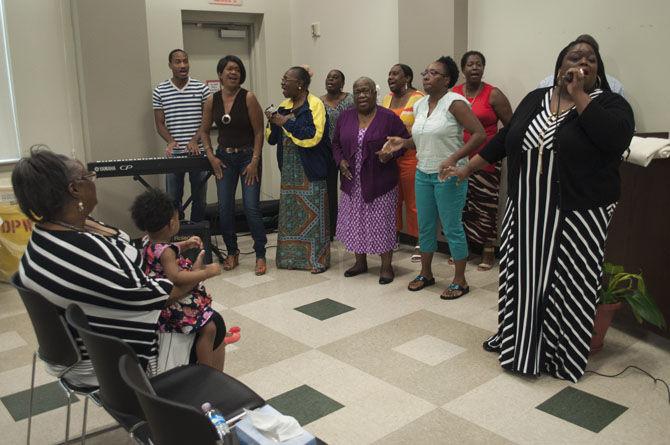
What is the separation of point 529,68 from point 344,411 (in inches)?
117

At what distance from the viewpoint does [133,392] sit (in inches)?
61.4

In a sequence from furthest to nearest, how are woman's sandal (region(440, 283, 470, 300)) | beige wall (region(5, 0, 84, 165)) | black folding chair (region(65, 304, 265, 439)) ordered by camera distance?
beige wall (region(5, 0, 84, 165)), woman's sandal (region(440, 283, 470, 300)), black folding chair (region(65, 304, 265, 439))

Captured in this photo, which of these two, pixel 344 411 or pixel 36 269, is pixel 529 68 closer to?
pixel 344 411

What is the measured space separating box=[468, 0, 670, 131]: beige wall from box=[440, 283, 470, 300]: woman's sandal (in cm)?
149

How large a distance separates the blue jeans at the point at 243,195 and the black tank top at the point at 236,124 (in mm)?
79

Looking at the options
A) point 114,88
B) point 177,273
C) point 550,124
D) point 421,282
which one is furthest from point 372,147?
point 114,88

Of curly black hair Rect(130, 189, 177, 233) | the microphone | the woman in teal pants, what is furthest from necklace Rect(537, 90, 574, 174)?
curly black hair Rect(130, 189, 177, 233)

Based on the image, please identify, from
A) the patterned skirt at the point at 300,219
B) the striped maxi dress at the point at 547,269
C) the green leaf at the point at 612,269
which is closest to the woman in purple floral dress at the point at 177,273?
the striped maxi dress at the point at 547,269

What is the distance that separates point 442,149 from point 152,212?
210 centimetres

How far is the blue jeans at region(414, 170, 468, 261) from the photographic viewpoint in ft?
12.6

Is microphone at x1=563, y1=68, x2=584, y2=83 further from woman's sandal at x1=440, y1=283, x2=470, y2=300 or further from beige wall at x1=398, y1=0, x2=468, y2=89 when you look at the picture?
beige wall at x1=398, y1=0, x2=468, y2=89

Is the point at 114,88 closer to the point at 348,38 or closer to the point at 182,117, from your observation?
the point at 182,117

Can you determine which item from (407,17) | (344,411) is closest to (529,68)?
(407,17)

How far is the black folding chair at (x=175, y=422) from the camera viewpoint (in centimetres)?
123
